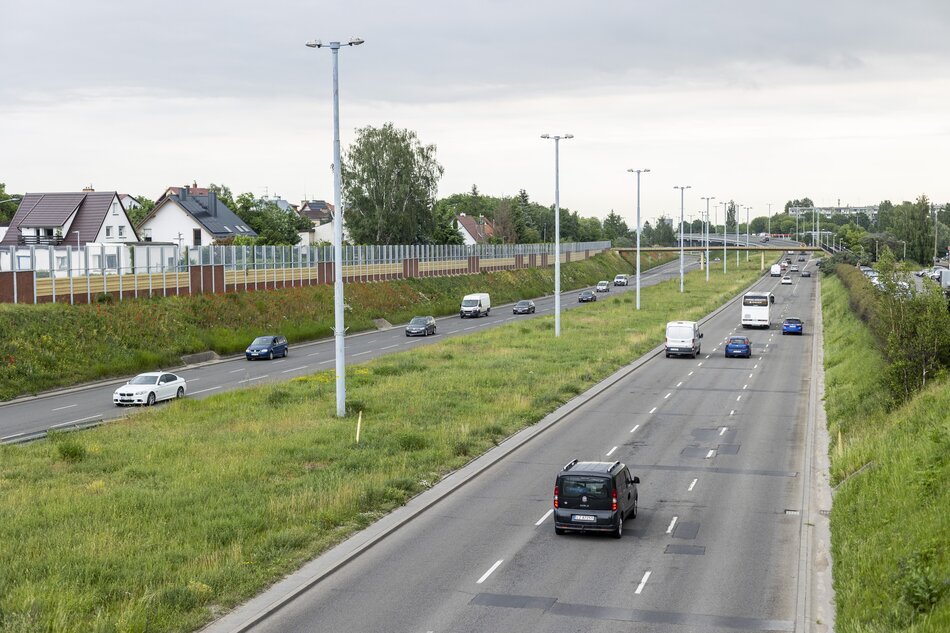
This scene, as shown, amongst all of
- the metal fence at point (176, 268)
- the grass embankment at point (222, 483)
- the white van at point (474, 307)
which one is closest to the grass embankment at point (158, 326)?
the metal fence at point (176, 268)

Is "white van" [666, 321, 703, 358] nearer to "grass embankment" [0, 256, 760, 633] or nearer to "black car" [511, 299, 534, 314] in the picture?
"grass embankment" [0, 256, 760, 633]

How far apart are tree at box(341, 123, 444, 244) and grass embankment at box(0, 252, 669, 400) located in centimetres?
2488

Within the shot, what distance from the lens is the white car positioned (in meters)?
44.0

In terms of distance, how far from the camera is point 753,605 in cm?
1867

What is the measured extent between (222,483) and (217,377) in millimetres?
28058

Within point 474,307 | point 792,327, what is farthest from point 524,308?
point 792,327

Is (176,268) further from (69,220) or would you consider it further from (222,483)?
(222,483)

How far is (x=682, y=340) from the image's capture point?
205 feet

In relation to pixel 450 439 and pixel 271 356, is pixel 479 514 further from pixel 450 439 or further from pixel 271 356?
pixel 271 356

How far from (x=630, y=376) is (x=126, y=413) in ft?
84.3

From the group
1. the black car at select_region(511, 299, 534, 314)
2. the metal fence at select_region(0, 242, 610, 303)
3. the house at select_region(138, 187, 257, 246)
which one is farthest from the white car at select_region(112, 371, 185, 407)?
the house at select_region(138, 187, 257, 246)

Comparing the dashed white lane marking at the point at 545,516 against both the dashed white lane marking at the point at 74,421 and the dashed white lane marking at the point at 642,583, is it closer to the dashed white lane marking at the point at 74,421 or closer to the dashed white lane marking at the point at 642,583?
the dashed white lane marking at the point at 642,583

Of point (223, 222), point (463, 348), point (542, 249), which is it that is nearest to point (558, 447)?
point (463, 348)

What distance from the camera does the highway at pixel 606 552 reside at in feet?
59.1
